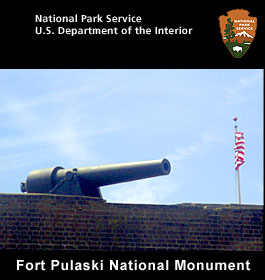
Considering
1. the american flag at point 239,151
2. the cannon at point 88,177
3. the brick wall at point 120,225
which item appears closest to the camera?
the brick wall at point 120,225

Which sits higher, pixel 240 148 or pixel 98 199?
pixel 240 148

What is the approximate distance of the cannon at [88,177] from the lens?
16109 millimetres

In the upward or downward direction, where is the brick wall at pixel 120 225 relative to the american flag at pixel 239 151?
downward

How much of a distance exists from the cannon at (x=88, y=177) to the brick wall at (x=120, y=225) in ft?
2.62

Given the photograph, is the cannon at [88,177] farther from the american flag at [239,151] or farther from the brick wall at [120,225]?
the american flag at [239,151]

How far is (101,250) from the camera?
50.1ft

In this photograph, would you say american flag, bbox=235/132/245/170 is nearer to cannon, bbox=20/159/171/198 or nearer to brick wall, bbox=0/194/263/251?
brick wall, bbox=0/194/263/251

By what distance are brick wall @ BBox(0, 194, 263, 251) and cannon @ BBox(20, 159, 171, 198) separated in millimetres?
800

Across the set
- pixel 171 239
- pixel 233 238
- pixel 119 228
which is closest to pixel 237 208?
pixel 233 238

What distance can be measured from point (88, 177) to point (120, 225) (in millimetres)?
1499

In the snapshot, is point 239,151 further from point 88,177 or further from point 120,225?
point 120,225

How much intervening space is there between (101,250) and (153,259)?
1188 mm

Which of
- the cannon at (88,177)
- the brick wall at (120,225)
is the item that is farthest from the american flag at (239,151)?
the cannon at (88,177)

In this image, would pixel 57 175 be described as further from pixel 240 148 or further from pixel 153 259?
pixel 240 148
